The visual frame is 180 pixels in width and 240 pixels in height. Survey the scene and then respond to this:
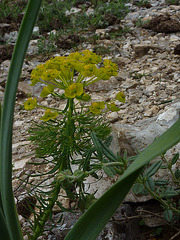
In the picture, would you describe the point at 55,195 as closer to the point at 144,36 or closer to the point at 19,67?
the point at 19,67

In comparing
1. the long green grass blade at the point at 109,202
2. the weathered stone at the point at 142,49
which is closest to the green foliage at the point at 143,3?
the weathered stone at the point at 142,49

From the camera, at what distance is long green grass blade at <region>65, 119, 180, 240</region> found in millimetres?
498

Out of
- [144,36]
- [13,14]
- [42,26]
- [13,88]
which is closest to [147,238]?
[13,88]

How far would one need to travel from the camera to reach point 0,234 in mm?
649

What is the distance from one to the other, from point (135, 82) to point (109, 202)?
6.53 feet

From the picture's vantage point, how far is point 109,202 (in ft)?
1.91

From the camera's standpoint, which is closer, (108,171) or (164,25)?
(108,171)

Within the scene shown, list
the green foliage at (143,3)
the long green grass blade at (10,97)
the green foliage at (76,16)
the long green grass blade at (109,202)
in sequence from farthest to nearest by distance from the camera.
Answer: the green foliage at (143,3) < the green foliage at (76,16) < the long green grass blade at (10,97) < the long green grass blade at (109,202)

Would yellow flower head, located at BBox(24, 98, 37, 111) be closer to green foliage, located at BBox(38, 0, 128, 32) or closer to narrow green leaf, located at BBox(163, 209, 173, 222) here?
narrow green leaf, located at BBox(163, 209, 173, 222)

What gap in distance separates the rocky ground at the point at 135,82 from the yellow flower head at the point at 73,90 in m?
0.33

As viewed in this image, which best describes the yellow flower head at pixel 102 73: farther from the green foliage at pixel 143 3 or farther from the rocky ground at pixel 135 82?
the green foliage at pixel 143 3

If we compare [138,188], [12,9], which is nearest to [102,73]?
[138,188]

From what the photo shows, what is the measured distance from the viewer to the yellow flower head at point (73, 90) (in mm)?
897

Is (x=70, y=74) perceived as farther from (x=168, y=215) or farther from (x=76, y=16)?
(x=76, y=16)
